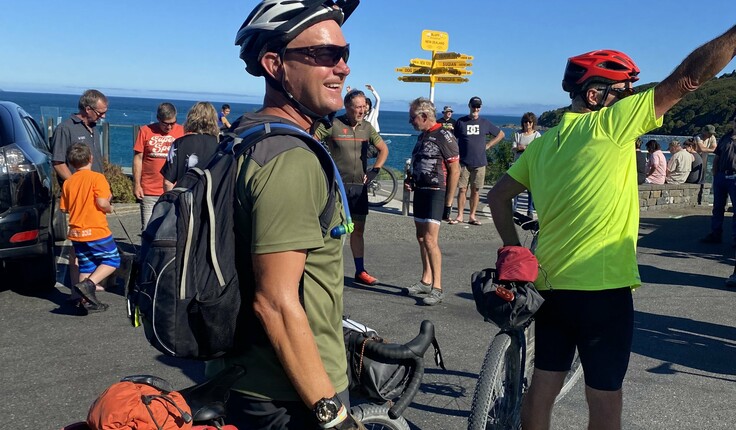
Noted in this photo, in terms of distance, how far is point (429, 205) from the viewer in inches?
278

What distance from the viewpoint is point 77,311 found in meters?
6.29

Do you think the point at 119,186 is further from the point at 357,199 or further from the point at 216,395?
the point at 216,395

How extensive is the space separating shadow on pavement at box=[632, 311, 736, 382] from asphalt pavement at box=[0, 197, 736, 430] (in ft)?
0.03

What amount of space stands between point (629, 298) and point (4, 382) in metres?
4.01

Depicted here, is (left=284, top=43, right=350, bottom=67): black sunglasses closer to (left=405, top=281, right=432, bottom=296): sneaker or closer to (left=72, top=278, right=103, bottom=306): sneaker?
(left=72, top=278, right=103, bottom=306): sneaker

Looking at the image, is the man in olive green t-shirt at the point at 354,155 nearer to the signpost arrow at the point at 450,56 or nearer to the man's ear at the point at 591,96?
the man's ear at the point at 591,96

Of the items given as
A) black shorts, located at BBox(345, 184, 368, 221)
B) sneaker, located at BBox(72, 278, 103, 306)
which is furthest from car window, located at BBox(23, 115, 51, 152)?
black shorts, located at BBox(345, 184, 368, 221)

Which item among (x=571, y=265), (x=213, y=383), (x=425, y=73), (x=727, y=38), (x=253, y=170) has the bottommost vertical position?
(x=213, y=383)

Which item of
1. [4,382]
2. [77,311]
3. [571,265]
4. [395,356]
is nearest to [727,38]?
[571,265]

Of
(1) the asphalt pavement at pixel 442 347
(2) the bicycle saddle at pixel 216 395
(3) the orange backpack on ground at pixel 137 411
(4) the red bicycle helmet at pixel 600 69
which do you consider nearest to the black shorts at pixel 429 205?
(1) the asphalt pavement at pixel 442 347

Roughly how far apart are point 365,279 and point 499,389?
4041 millimetres

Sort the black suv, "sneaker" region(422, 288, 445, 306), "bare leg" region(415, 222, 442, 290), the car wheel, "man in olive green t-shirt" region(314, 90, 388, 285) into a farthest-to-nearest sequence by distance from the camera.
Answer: "man in olive green t-shirt" region(314, 90, 388, 285)
"bare leg" region(415, 222, 442, 290)
"sneaker" region(422, 288, 445, 306)
the car wheel
the black suv

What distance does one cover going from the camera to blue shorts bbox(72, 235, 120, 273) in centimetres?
635

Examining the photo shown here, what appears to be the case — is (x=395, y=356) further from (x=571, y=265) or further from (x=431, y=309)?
(x=431, y=309)
